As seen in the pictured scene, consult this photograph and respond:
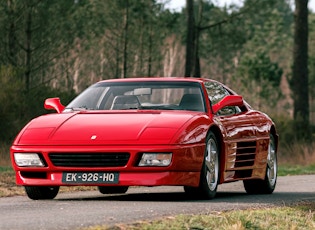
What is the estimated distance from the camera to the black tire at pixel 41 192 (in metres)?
11.6

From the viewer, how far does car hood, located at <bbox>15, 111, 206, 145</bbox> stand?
1094 cm

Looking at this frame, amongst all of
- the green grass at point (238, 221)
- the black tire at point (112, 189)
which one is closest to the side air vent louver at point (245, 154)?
the black tire at point (112, 189)

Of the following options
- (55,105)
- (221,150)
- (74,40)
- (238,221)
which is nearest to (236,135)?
(221,150)

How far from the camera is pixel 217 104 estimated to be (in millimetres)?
12367

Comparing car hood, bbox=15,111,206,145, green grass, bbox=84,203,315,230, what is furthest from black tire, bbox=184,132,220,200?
green grass, bbox=84,203,315,230

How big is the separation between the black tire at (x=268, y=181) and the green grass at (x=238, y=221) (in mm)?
3703

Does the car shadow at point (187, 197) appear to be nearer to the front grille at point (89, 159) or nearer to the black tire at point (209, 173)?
the black tire at point (209, 173)

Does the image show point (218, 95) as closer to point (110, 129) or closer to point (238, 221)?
point (110, 129)

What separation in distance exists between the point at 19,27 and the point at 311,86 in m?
49.1

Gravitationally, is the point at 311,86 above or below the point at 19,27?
below

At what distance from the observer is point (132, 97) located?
40.3 ft

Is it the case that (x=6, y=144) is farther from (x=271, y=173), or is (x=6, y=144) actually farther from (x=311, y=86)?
(x=311, y=86)

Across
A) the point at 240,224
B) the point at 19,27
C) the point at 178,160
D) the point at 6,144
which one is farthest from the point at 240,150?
Answer: the point at 19,27

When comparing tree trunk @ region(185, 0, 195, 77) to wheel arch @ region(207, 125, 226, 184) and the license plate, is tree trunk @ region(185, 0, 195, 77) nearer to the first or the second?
wheel arch @ region(207, 125, 226, 184)
